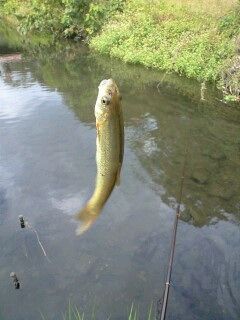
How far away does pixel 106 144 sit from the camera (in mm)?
2135

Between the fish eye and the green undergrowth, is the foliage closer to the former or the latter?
the green undergrowth

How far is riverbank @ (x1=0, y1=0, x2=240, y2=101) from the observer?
1542 centimetres

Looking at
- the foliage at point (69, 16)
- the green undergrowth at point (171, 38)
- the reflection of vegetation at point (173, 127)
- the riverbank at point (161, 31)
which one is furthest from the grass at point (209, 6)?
the reflection of vegetation at point (173, 127)

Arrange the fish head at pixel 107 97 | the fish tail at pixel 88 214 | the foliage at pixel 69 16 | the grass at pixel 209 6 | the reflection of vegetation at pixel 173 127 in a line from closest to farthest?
the fish head at pixel 107 97, the fish tail at pixel 88 214, the reflection of vegetation at pixel 173 127, the grass at pixel 209 6, the foliage at pixel 69 16

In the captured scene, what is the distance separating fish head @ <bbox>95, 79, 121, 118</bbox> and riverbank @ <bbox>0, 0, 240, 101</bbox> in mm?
12280

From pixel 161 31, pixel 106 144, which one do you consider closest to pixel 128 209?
pixel 106 144

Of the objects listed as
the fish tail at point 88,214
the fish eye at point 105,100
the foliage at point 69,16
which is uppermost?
the fish eye at point 105,100

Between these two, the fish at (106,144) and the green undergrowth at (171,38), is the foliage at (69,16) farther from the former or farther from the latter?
the fish at (106,144)

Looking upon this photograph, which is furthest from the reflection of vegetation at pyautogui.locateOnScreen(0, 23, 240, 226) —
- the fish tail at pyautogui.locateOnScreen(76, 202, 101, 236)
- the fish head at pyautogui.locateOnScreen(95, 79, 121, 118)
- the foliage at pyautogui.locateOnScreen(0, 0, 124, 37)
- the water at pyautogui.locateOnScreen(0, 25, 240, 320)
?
the fish head at pyautogui.locateOnScreen(95, 79, 121, 118)

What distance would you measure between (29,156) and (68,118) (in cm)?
288

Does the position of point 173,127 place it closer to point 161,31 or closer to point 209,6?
point 161,31

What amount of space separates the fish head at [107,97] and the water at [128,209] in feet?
15.3

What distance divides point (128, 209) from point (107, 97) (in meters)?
6.62

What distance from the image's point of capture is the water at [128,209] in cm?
634
